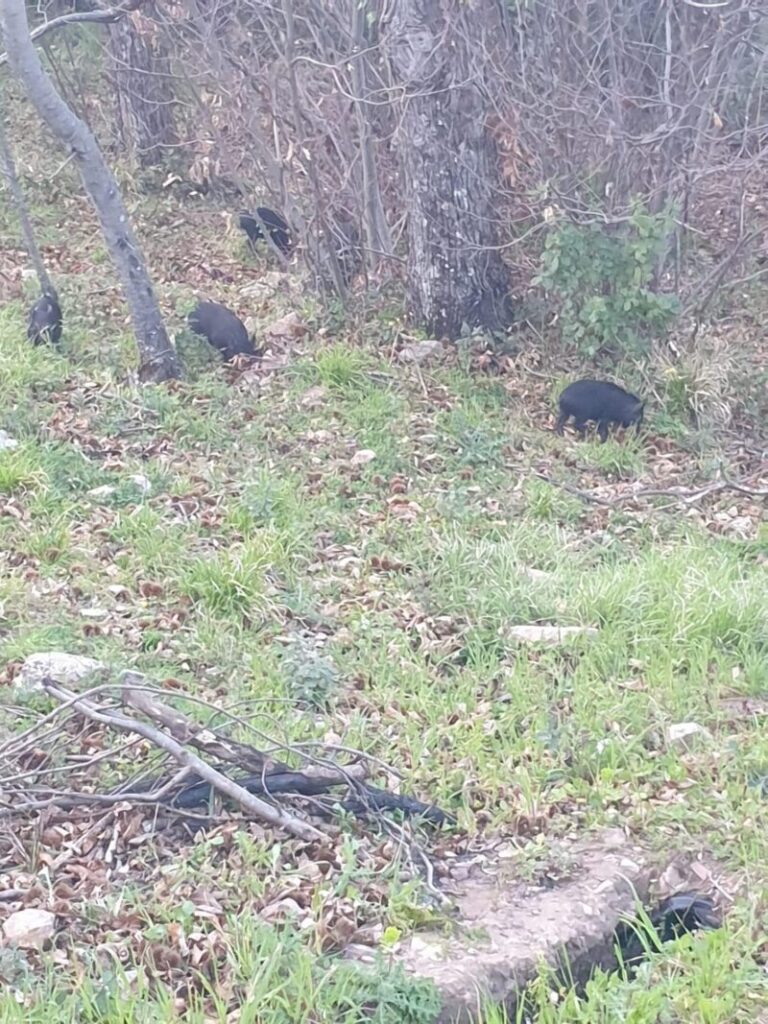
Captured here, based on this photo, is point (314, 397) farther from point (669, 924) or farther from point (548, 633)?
point (669, 924)

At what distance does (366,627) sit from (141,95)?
22.6 ft

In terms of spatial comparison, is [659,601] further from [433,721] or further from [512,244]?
[512,244]

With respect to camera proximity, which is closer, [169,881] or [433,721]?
[169,881]

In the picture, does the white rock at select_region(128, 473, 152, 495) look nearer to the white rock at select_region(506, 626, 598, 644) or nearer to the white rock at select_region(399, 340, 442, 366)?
the white rock at select_region(506, 626, 598, 644)

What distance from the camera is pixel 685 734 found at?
399 centimetres

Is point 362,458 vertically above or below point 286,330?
below

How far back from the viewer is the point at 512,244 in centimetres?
747

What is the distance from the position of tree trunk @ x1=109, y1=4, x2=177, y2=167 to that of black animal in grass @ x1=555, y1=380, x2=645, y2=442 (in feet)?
14.4

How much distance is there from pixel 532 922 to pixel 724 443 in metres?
4.32

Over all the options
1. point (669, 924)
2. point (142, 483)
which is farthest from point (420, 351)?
point (669, 924)

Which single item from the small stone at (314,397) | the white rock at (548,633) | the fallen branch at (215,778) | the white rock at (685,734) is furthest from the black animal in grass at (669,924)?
the small stone at (314,397)

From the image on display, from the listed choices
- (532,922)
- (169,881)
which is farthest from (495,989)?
(169,881)

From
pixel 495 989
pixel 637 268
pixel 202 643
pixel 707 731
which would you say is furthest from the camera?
pixel 637 268

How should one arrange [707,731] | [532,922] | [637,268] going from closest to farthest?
1. [532,922]
2. [707,731]
3. [637,268]
